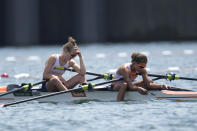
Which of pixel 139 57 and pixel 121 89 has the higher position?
pixel 139 57

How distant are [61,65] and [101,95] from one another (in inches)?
44.2

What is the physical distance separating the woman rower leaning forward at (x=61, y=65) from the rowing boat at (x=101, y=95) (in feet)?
0.78

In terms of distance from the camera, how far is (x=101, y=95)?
1313 cm

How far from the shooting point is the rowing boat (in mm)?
12945

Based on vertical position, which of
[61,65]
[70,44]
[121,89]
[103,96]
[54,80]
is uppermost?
[70,44]

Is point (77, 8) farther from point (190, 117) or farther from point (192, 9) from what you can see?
point (190, 117)

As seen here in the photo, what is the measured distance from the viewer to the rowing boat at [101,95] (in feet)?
42.5

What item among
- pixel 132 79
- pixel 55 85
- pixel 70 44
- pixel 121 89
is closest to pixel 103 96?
pixel 121 89

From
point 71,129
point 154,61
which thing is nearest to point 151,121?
point 71,129

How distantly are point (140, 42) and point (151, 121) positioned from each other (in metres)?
30.2

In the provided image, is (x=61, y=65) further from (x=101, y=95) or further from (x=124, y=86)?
(x=124, y=86)

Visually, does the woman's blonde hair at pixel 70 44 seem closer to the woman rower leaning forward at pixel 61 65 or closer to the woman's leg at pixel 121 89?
the woman rower leaning forward at pixel 61 65

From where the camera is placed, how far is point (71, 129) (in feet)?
33.2

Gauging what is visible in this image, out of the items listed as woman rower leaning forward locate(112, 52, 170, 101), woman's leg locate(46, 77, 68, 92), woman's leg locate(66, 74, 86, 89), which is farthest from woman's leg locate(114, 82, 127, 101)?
woman's leg locate(46, 77, 68, 92)
